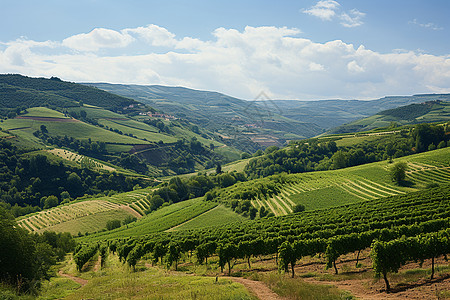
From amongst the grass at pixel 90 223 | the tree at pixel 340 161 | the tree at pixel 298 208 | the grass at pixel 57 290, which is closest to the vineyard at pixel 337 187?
the tree at pixel 298 208

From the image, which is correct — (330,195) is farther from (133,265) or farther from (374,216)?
(133,265)

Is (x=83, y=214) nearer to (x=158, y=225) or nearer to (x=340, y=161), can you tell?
(x=158, y=225)

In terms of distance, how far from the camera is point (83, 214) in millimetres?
138125

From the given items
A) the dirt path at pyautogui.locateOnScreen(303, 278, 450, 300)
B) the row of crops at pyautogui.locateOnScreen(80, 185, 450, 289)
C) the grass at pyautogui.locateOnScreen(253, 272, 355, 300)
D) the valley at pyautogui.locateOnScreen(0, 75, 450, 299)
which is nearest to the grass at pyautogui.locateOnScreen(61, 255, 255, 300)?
the valley at pyautogui.locateOnScreen(0, 75, 450, 299)

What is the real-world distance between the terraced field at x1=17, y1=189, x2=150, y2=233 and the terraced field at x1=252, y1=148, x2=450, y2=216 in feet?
232

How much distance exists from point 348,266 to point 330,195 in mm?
73660

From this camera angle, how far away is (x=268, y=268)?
39750mm

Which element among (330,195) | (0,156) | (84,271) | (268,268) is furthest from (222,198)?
(0,156)

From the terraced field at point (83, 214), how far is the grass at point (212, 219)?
168ft

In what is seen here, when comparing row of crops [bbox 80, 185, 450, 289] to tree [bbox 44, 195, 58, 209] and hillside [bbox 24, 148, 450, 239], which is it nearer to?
hillside [bbox 24, 148, 450, 239]

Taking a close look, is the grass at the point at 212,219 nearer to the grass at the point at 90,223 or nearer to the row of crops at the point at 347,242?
the row of crops at the point at 347,242

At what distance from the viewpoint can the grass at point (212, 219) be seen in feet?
319

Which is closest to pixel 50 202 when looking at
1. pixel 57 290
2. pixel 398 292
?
pixel 57 290

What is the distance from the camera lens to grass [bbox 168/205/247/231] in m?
97.1
